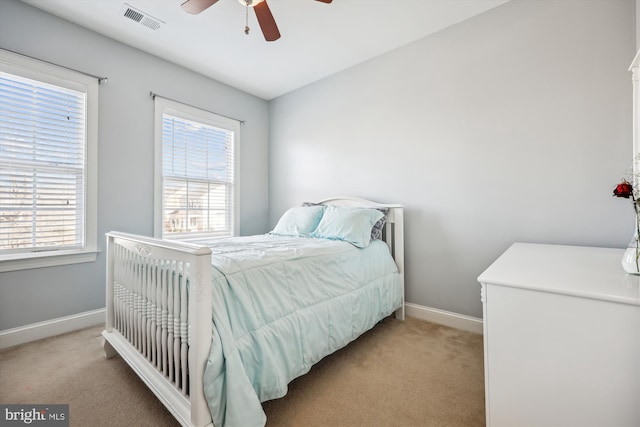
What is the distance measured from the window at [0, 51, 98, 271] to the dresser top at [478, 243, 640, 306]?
3.08 meters

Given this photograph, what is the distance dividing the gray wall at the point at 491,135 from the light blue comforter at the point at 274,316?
0.90m

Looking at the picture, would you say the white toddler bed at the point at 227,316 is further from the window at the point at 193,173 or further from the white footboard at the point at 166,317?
the window at the point at 193,173

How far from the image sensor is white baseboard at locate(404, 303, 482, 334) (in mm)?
2329

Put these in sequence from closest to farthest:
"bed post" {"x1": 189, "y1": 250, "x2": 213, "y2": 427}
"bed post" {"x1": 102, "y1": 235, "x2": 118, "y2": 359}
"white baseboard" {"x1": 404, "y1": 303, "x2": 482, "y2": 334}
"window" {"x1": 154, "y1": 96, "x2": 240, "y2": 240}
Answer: "bed post" {"x1": 189, "y1": 250, "x2": 213, "y2": 427} → "bed post" {"x1": 102, "y1": 235, "x2": 118, "y2": 359} → "white baseboard" {"x1": 404, "y1": 303, "x2": 482, "y2": 334} → "window" {"x1": 154, "y1": 96, "x2": 240, "y2": 240}

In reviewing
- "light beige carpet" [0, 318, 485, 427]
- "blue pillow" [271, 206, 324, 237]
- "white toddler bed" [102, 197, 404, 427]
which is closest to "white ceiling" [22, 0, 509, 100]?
"blue pillow" [271, 206, 324, 237]

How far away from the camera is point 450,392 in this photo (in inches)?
62.0

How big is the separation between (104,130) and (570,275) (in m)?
3.48

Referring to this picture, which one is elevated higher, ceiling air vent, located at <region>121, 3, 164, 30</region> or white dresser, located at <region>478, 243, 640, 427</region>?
ceiling air vent, located at <region>121, 3, 164, 30</region>

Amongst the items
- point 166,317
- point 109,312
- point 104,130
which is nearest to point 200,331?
point 166,317

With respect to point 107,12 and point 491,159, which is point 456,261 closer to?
point 491,159

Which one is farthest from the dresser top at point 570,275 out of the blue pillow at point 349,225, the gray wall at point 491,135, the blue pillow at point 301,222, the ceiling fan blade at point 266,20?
the ceiling fan blade at point 266,20

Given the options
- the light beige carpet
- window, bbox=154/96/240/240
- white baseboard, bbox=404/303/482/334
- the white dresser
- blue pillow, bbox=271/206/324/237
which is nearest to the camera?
the white dresser

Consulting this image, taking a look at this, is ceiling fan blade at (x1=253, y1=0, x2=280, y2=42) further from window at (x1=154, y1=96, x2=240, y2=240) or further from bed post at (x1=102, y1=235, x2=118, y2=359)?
bed post at (x1=102, y1=235, x2=118, y2=359)

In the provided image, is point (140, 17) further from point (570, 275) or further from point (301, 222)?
point (570, 275)
